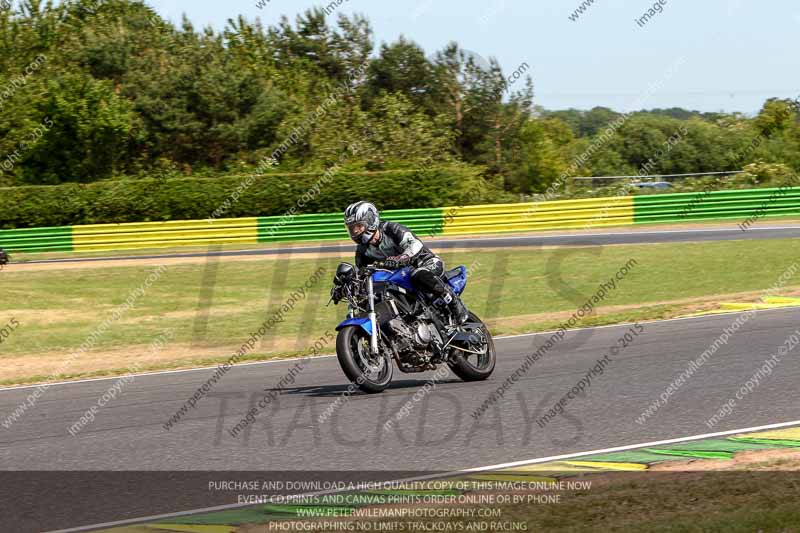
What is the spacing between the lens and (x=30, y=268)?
28.5 meters

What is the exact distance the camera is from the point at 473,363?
34.6ft

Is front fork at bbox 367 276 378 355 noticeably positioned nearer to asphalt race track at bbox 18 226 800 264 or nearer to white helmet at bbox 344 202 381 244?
white helmet at bbox 344 202 381 244

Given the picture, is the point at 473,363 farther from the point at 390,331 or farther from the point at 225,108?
the point at 225,108

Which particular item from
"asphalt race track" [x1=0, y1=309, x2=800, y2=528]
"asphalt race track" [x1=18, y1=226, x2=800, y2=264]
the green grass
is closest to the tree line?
"asphalt race track" [x1=18, y1=226, x2=800, y2=264]

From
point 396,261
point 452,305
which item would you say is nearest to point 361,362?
point 396,261

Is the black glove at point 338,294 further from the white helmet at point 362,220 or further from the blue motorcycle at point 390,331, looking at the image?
the white helmet at point 362,220

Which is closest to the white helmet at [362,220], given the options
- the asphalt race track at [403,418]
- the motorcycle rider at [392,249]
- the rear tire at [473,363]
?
the motorcycle rider at [392,249]

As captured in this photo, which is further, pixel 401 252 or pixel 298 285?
pixel 298 285

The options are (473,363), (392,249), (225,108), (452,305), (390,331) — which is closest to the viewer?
(390,331)

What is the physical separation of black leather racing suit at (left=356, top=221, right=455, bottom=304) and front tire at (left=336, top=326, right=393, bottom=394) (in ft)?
2.78

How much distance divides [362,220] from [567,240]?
21.0 meters

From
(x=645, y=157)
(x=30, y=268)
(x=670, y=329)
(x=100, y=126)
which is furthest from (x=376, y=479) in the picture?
(x=645, y=157)

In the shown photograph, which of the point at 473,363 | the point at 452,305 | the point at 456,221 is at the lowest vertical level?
the point at 456,221

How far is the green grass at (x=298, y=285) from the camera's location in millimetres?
16953
